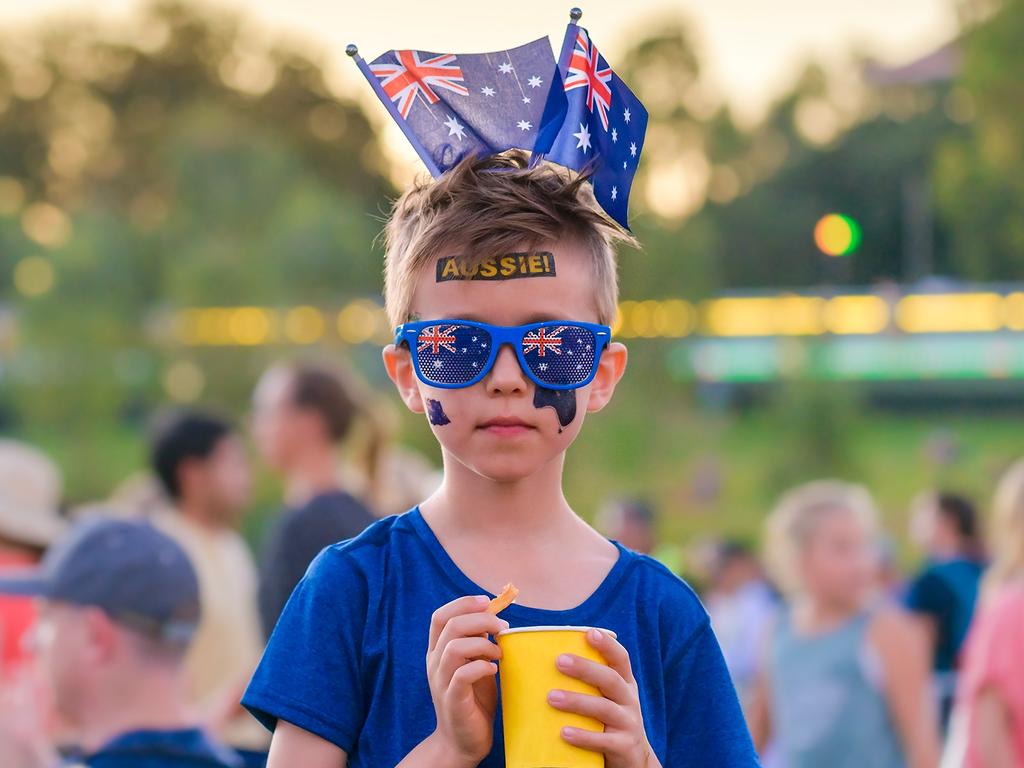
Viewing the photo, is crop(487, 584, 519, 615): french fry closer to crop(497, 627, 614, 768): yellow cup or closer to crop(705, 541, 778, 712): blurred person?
crop(497, 627, 614, 768): yellow cup

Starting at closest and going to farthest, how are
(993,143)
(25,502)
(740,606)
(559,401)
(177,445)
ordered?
(559,401) < (25,502) < (177,445) < (740,606) < (993,143)

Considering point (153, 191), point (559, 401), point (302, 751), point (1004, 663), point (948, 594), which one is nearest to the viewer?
point (302, 751)

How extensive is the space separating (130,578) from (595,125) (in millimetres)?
1964

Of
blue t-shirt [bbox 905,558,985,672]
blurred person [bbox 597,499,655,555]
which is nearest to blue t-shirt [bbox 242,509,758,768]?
blue t-shirt [bbox 905,558,985,672]

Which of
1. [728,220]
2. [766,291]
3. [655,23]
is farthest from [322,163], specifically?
[655,23]

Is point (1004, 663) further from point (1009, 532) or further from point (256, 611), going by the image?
point (256, 611)

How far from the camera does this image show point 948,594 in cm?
780

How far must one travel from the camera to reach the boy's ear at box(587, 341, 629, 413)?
218cm

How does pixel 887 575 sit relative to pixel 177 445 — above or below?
above

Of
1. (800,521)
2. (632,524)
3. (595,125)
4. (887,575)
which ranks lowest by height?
(595,125)

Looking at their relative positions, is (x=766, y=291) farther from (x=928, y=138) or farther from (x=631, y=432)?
(x=631, y=432)

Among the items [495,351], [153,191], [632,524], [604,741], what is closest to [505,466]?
[495,351]

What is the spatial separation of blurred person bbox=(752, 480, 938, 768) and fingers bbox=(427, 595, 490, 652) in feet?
11.8

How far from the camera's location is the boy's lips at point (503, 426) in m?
2.03
